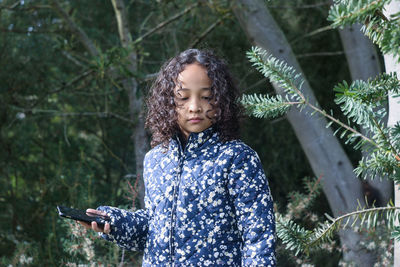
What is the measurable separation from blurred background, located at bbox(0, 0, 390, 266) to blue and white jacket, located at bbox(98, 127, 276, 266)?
4.67ft

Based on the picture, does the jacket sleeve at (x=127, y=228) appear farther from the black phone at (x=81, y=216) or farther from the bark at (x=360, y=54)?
the bark at (x=360, y=54)

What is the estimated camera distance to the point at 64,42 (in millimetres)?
3160

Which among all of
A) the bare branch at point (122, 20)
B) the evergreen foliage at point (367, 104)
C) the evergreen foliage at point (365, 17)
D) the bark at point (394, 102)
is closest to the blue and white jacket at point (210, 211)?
the evergreen foliage at point (367, 104)

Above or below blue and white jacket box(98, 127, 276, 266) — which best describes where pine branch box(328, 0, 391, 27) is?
above

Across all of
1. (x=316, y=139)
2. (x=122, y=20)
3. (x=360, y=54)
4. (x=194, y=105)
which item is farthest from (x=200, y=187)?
(x=360, y=54)

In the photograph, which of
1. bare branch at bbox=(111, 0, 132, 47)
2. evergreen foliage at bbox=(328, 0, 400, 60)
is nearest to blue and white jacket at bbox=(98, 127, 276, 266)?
evergreen foliage at bbox=(328, 0, 400, 60)

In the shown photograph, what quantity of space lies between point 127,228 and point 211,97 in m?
0.50

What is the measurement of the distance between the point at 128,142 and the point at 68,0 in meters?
1.33

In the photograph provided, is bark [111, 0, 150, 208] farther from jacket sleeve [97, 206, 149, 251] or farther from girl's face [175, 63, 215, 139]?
girl's face [175, 63, 215, 139]

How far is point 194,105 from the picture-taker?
1593mm

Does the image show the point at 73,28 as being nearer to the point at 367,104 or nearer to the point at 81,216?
the point at 81,216

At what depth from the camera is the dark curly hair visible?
1640 millimetres

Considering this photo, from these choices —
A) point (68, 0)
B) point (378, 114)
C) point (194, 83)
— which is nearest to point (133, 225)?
point (194, 83)

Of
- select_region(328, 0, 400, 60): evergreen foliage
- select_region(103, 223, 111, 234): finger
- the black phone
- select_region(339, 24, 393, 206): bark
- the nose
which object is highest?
select_region(339, 24, 393, 206): bark
